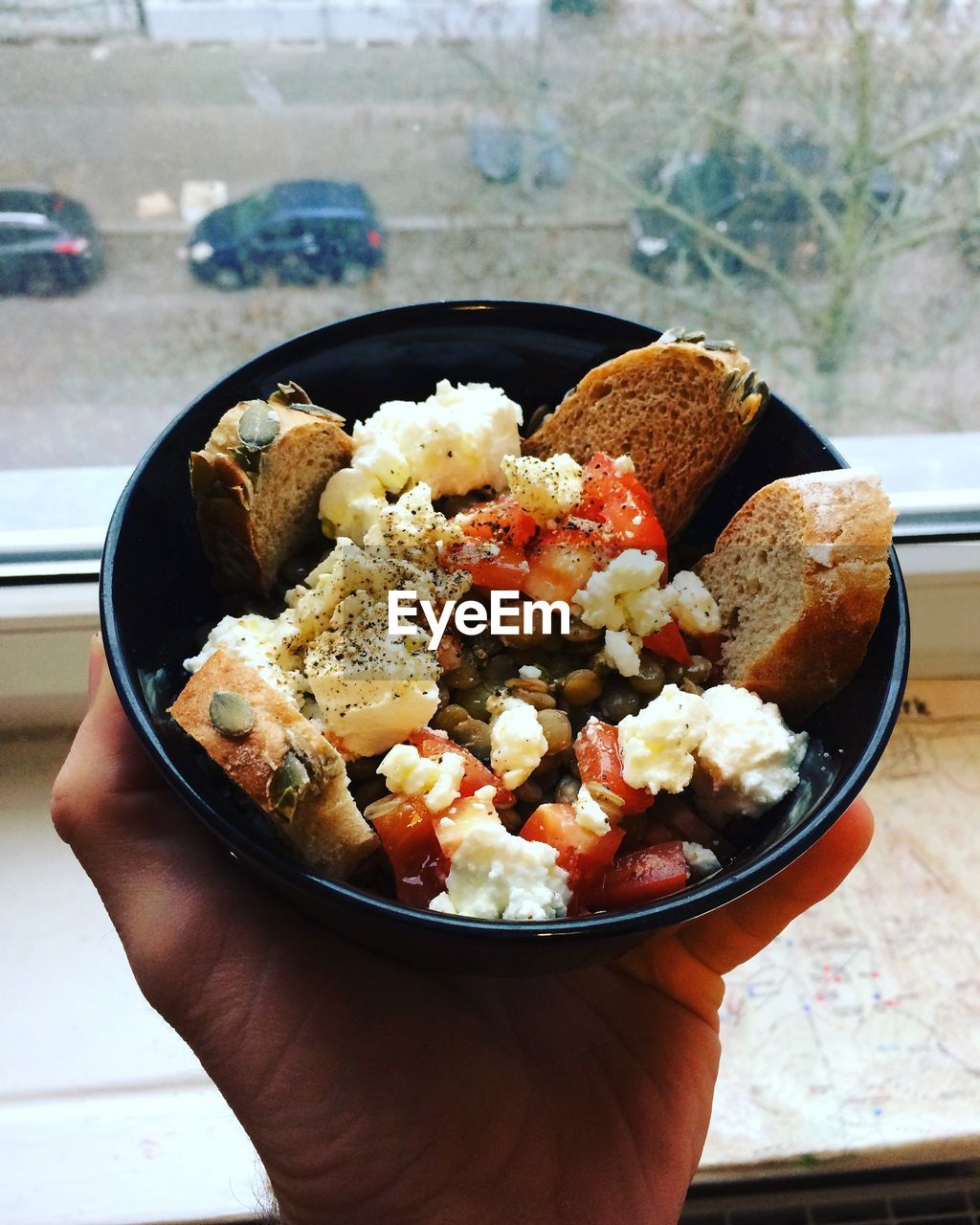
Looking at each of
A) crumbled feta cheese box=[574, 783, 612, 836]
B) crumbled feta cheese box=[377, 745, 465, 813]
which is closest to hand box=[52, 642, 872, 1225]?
crumbled feta cheese box=[377, 745, 465, 813]

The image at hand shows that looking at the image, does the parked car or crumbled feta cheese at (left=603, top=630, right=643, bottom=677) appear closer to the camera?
crumbled feta cheese at (left=603, top=630, right=643, bottom=677)

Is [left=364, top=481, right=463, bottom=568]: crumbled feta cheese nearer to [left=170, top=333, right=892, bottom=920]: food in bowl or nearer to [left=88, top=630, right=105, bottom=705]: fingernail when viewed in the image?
[left=170, top=333, right=892, bottom=920]: food in bowl

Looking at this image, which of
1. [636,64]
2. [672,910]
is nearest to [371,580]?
[672,910]

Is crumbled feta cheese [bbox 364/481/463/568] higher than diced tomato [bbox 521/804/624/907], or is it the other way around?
crumbled feta cheese [bbox 364/481/463/568]

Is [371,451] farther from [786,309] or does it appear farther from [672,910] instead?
[786,309]

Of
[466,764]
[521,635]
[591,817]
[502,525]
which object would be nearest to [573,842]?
[591,817]

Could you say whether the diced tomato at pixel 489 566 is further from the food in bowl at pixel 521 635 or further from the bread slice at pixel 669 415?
the bread slice at pixel 669 415

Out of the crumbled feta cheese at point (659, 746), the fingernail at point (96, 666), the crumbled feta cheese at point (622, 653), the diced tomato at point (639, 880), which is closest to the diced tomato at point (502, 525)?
the crumbled feta cheese at point (622, 653)
